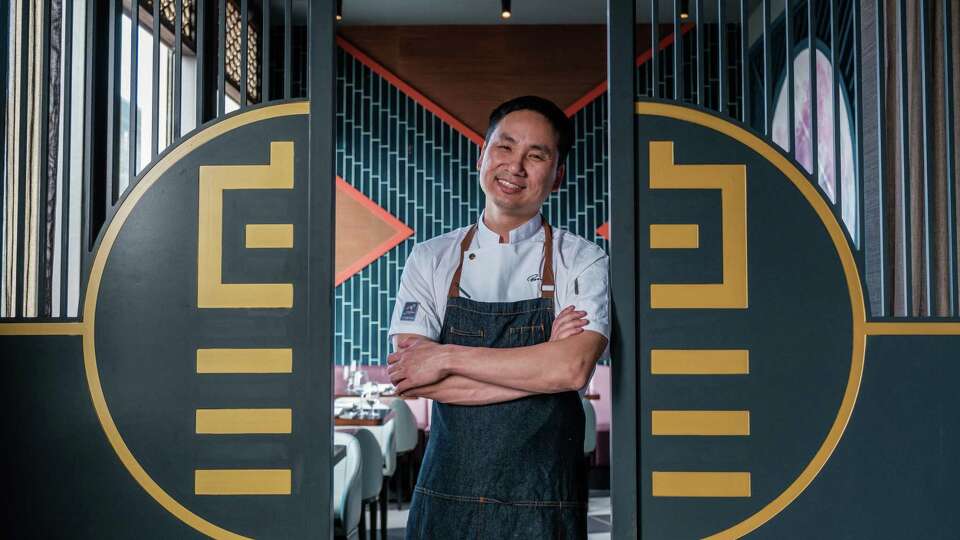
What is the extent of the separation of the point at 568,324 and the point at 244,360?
30.9 inches

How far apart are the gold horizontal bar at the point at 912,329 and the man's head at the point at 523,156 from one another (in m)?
0.86

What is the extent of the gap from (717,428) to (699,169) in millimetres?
626

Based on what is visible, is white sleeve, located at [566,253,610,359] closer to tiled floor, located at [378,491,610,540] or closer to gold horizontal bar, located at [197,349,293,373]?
gold horizontal bar, located at [197,349,293,373]

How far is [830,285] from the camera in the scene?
2.03m

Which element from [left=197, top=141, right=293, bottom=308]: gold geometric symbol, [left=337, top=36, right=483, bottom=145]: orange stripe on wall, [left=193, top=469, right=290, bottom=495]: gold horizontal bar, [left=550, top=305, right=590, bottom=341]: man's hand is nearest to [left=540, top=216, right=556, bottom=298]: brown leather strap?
[left=550, top=305, right=590, bottom=341]: man's hand

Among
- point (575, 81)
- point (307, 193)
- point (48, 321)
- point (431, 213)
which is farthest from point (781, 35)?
point (48, 321)

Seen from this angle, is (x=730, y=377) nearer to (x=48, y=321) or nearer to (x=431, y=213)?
(x=48, y=321)

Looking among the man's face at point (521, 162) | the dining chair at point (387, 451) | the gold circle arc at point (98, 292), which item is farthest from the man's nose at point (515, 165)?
the dining chair at point (387, 451)

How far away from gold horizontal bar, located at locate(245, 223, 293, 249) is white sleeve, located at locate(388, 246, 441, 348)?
0.30 meters

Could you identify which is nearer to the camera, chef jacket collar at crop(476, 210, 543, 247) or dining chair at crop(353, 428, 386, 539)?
chef jacket collar at crop(476, 210, 543, 247)

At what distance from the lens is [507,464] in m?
1.99

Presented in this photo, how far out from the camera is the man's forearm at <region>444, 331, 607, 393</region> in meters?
1.91

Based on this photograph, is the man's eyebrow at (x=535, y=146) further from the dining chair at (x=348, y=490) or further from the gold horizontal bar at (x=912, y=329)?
the dining chair at (x=348, y=490)

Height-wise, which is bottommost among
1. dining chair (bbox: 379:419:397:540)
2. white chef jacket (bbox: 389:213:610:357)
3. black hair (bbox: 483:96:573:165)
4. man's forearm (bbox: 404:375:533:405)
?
dining chair (bbox: 379:419:397:540)
